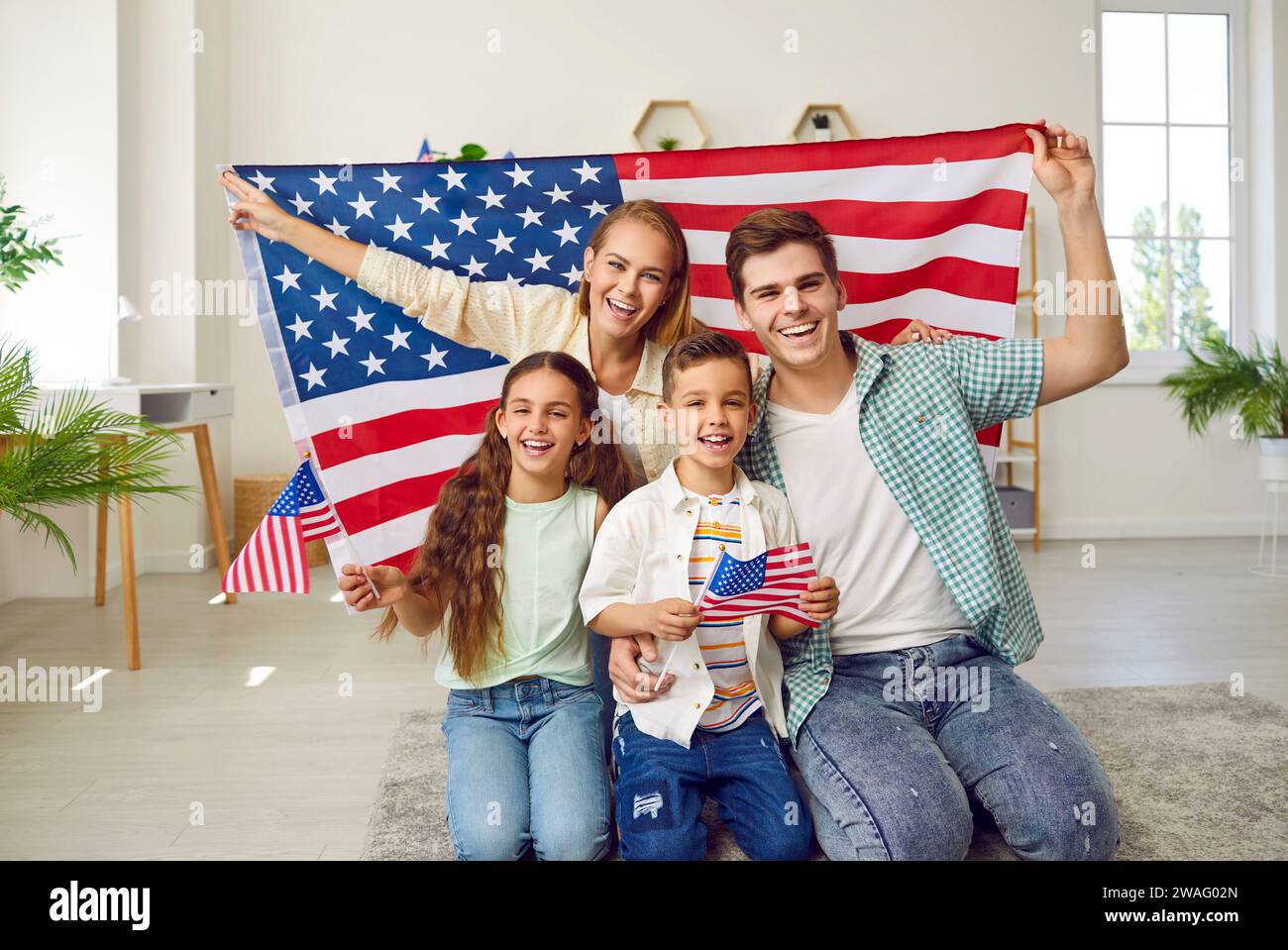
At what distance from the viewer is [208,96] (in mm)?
4867

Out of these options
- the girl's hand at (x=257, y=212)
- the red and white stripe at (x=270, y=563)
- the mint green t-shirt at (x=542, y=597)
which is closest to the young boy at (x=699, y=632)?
the mint green t-shirt at (x=542, y=597)

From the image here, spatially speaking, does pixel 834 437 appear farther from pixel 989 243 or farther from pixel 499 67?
pixel 499 67

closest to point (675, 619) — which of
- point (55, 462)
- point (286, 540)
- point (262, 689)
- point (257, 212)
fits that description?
point (286, 540)

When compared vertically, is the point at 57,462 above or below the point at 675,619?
above

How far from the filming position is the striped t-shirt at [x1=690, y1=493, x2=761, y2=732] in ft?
5.71

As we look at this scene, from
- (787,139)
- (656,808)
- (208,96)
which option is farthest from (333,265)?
(787,139)

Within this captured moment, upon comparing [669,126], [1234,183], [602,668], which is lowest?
[602,668]

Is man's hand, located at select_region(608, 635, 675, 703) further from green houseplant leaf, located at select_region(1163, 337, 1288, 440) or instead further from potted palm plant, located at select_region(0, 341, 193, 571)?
green houseplant leaf, located at select_region(1163, 337, 1288, 440)

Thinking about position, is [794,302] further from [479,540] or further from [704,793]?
[704,793]

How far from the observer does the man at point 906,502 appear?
1.70 metres

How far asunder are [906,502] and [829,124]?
394 cm

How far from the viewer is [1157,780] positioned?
221cm
